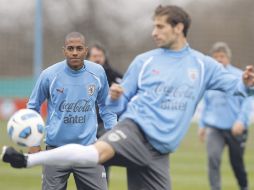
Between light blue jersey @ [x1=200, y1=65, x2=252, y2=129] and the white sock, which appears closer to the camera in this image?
the white sock

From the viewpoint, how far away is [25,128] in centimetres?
746

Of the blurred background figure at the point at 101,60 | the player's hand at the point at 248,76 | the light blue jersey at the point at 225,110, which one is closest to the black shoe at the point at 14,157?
the player's hand at the point at 248,76

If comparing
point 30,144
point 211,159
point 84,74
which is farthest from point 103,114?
point 211,159

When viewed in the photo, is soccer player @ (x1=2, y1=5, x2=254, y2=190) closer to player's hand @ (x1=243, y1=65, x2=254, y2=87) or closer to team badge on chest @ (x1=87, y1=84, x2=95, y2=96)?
player's hand @ (x1=243, y1=65, x2=254, y2=87)

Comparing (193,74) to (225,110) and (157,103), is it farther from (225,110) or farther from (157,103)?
(225,110)

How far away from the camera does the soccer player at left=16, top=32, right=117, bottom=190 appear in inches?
335

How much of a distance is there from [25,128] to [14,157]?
0.56 metres

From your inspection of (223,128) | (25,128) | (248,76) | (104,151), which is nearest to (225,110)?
(223,128)

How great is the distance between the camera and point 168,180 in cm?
735

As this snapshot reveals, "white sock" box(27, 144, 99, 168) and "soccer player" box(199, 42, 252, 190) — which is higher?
A: "white sock" box(27, 144, 99, 168)

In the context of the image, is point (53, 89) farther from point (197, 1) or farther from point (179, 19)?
point (197, 1)

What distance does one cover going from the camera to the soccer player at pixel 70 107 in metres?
8.50

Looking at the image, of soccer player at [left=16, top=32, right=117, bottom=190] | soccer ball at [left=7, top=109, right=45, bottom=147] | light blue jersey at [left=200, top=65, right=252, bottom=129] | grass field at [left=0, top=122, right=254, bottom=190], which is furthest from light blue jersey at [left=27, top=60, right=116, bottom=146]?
grass field at [left=0, top=122, right=254, bottom=190]

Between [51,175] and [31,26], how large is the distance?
35976 mm
